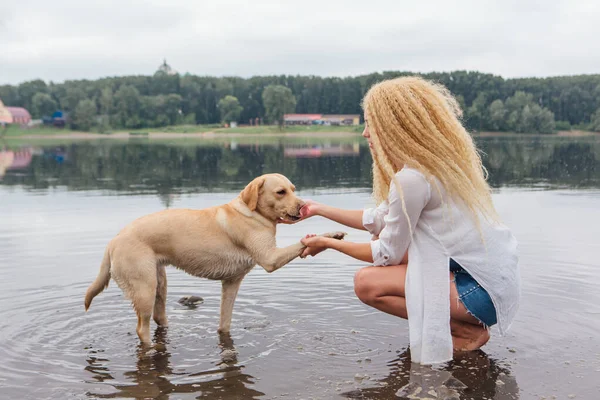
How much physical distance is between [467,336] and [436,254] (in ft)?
3.26

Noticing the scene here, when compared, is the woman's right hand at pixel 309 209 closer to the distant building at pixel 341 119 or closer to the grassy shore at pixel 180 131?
the grassy shore at pixel 180 131

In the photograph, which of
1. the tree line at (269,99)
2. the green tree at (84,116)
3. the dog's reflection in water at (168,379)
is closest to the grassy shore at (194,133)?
the green tree at (84,116)

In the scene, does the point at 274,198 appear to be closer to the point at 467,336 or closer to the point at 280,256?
the point at 280,256

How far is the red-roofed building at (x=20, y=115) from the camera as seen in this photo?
424 ft

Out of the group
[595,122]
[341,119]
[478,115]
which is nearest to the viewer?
[595,122]

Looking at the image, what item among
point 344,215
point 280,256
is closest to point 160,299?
point 280,256

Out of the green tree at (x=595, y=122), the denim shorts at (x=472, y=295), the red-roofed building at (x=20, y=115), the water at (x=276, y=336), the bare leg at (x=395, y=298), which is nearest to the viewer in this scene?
the water at (x=276, y=336)

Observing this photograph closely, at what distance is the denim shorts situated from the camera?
523 centimetres

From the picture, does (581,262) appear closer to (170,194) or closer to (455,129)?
(455,129)

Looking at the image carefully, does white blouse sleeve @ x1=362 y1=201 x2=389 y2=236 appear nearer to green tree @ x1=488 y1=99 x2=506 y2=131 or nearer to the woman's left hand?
the woman's left hand

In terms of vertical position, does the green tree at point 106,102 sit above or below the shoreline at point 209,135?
above

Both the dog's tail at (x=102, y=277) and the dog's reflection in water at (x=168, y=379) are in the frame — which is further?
the dog's tail at (x=102, y=277)

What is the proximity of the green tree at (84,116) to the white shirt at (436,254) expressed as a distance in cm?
11621

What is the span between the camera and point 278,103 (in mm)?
123562
